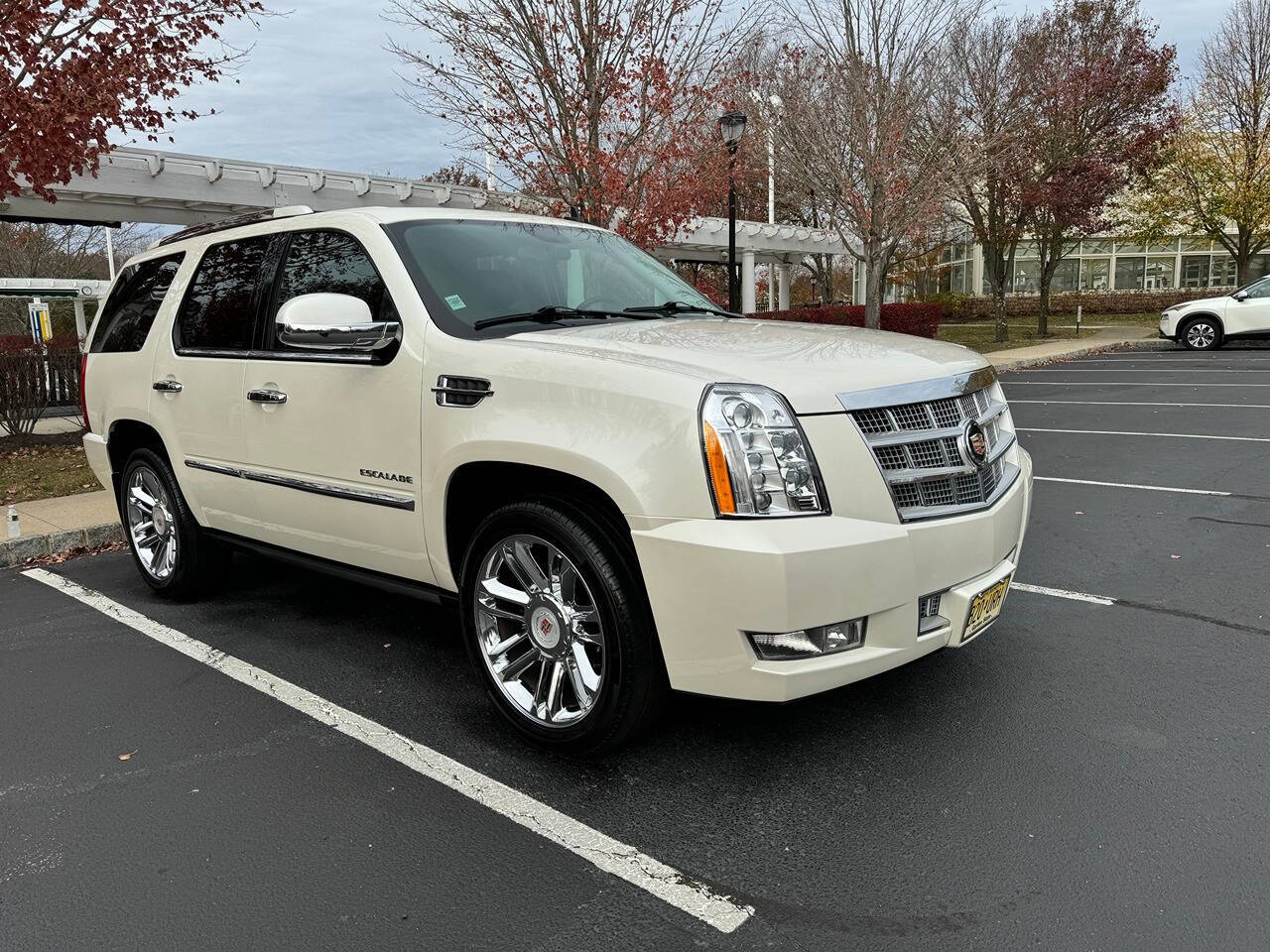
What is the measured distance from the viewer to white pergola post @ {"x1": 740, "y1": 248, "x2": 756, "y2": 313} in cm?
3700

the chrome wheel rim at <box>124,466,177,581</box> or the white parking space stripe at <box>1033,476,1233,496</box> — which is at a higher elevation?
the chrome wheel rim at <box>124,466,177,581</box>

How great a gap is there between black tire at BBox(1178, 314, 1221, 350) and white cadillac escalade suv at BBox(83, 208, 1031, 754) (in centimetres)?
2046

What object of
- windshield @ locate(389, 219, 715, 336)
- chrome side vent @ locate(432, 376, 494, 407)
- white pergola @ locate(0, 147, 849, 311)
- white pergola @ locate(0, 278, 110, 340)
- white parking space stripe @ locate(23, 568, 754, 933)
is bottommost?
white parking space stripe @ locate(23, 568, 754, 933)

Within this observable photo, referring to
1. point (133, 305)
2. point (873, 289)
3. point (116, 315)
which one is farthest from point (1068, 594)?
point (873, 289)

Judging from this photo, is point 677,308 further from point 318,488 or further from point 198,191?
point 198,191

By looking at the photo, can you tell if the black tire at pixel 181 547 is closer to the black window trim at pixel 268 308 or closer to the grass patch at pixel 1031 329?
the black window trim at pixel 268 308

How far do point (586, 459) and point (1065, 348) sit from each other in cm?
2299

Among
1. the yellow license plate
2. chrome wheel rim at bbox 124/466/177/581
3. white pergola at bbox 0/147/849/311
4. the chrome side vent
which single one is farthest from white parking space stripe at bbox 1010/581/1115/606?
white pergola at bbox 0/147/849/311

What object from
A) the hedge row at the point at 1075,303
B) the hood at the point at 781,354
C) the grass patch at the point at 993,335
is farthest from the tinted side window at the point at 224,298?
the hedge row at the point at 1075,303

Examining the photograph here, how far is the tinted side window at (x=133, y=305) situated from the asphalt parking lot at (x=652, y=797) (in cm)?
164

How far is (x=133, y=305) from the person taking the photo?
17.8 feet

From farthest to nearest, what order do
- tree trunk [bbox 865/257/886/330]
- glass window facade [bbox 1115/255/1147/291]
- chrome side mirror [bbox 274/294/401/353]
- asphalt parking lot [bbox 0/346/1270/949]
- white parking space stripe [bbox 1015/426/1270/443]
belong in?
glass window facade [bbox 1115/255/1147/291], tree trunk [bbox 865/257/886/330], white parking space stripe [bbox 1015/426/1270/443], chrome side mirror [bbox 274/294/401/353], asphalt parking lot [bbox 0/346/1270/949]

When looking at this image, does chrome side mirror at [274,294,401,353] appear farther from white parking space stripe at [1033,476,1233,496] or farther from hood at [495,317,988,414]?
white parking space stripe at [1033,476,1233,496]

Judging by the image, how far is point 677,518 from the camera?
9.16 feet
